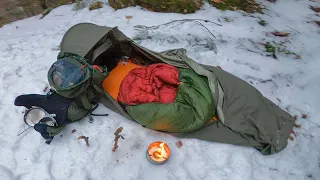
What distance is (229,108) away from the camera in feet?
11.1

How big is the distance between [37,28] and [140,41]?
187 cm

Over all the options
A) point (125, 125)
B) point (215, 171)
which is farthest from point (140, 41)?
point (215, 171)

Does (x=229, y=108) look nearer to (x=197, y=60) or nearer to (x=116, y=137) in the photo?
(x=197, y=60)

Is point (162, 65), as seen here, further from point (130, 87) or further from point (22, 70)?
point (22, 70)

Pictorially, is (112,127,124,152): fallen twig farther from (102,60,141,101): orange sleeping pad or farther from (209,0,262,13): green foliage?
(209,0,262,13): green foliage

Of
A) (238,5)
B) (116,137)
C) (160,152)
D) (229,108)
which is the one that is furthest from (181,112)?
(238,5)

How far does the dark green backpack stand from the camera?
2.98 metres

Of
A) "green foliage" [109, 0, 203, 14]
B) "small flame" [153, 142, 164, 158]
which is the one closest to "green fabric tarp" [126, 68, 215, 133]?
"small flame" [153, 142, 164, 158]

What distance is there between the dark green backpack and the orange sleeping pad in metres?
Result: 0.14

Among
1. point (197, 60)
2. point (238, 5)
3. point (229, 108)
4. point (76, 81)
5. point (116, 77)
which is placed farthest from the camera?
point (238, 5)

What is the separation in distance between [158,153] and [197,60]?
176 cm

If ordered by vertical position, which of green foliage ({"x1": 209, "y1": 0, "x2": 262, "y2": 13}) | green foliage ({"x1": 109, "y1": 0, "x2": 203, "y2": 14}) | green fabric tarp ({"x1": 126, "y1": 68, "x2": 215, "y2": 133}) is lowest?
green fabric tarp ({"x1": 126, "y1": 68, "x2": 215, "y2": 133})

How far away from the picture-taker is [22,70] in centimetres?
398

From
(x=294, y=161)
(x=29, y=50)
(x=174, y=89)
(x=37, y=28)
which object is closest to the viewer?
(x=294, y=161)
